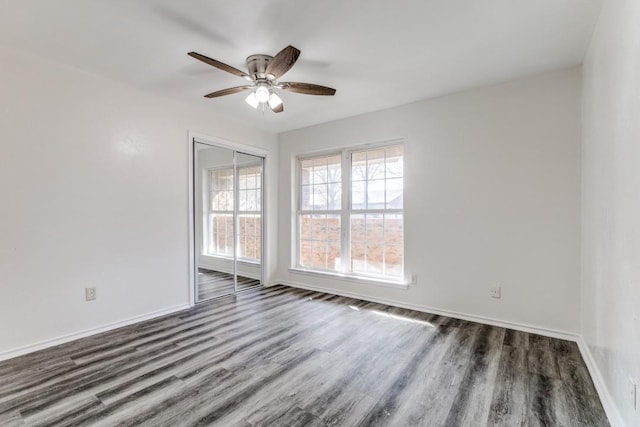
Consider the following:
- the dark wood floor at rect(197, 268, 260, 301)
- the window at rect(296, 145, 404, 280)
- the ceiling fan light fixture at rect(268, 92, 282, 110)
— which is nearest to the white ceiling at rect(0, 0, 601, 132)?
the ceiling fan light fixture at rect(268, 92, 282, 110)

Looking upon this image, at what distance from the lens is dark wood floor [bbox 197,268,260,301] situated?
397cm

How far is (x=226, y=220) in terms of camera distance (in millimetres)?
4316

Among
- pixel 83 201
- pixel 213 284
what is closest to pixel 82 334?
pixel 83 201

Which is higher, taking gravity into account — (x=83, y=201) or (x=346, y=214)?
(x=83, y=201)

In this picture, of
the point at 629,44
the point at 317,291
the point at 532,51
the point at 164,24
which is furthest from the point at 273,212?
the point at 629,44

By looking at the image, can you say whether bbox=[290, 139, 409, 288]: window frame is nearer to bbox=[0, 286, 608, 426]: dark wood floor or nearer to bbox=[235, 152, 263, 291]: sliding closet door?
bbox=[235, 152, 263, 291]: sliding closet door

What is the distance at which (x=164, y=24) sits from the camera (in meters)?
2.11

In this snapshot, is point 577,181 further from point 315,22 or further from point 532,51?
point 315,22

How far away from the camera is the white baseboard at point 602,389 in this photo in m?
1.59

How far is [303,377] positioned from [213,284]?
248cm

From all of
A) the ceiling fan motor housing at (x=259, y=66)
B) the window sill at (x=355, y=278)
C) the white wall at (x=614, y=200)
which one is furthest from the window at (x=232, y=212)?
the white wall at (x=614, y=200)

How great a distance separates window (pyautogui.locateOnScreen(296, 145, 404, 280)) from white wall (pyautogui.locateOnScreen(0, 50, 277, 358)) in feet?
6.04

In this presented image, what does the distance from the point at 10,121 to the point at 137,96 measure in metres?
1.08

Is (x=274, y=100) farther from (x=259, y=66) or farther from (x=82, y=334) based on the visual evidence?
(x=82, y=334)
